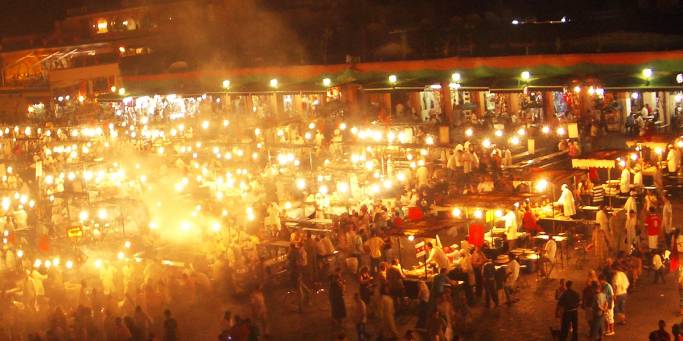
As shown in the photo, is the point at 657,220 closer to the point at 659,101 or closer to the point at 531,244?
the point at 531,244

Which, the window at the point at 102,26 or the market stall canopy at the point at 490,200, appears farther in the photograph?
the window at the point at 102,26

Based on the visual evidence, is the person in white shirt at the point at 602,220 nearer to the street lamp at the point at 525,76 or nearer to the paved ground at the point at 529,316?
the paved ground at the point at 529,316

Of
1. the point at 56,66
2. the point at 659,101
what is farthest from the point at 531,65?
the point at 56,66

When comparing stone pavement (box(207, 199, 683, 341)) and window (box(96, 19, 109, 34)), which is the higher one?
window (box(96, 19, 109, 34))

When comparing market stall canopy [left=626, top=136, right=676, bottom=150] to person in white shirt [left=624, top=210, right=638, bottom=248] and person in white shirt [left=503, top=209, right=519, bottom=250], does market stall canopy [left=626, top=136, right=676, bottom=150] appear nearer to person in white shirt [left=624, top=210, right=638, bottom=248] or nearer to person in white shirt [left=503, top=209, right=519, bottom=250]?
person in white shirt [left=624, top=210, right=638, bottom=248]

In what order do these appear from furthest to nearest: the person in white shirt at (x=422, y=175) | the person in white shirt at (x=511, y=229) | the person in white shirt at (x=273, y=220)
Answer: the person in white shirt at (x=422, y=175)
the person in white shirt at (x=273, y=220)
the person in white shirt at (x=511, y=229)

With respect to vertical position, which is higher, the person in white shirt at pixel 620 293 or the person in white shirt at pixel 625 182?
the person in white shirt at pixel 625 182

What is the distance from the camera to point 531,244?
19875 mm

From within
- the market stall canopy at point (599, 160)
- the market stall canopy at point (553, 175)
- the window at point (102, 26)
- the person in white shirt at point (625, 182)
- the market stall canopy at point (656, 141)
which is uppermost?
the window at point (102, 26)

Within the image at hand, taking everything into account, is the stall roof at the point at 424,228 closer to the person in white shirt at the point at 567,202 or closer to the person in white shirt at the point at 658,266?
the person in white shirt at the point at 567,202

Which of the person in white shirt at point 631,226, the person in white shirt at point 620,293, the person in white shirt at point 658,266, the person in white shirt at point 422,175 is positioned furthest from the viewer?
the person in white shirt at point 422,175

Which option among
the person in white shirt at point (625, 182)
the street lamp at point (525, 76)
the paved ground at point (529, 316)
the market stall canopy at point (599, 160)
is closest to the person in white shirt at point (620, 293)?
the paved ground at point (529, 316)

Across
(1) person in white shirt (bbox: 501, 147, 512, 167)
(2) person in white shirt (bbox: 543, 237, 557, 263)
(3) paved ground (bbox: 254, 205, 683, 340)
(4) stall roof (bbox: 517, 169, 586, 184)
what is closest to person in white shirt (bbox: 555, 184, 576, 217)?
(4) stall roof (bbox: 517, 169, 586, 184)

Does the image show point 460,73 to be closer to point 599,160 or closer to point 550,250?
point 599,160
